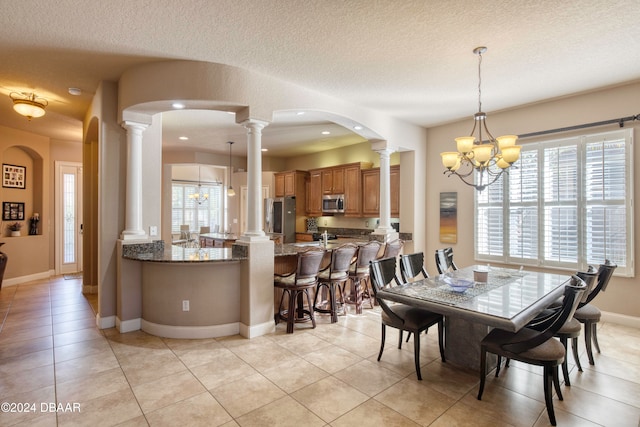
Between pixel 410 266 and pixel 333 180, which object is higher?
pixel 333 180

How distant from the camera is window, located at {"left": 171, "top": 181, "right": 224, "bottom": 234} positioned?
10695mm

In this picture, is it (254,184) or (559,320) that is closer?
(559,320)

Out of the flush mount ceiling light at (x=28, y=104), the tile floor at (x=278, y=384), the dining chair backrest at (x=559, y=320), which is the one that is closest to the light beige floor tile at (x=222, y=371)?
the tile floor at (x=278, y=384)

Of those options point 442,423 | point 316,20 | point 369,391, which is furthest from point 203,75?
point 442,423

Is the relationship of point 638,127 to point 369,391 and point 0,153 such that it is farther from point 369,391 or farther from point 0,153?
point 0,153

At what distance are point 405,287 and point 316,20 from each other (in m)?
Result: 2.40

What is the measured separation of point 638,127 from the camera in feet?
12.8

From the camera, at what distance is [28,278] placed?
6.30m

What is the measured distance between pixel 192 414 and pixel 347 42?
327cm

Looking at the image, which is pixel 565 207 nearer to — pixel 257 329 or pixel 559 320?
pixel 559 320

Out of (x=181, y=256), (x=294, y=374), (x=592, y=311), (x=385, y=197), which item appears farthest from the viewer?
(x=385, y=197)

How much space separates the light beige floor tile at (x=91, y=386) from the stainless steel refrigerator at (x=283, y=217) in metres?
5.35

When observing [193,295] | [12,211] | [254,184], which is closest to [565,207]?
[254,184]

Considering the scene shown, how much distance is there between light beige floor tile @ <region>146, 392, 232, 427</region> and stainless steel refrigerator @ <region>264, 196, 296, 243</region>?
18.6 feet
